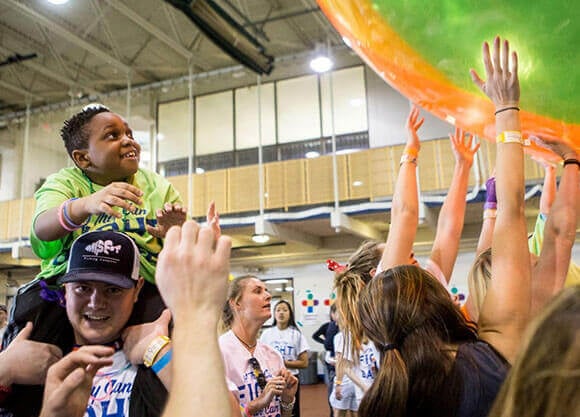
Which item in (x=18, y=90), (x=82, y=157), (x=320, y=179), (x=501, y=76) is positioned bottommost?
(x=82, y=157)

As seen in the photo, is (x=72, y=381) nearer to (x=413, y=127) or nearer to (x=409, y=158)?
(x=409, y=158)

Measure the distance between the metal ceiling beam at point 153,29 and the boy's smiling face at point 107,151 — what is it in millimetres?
8193

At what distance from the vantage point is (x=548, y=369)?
0.78 meters

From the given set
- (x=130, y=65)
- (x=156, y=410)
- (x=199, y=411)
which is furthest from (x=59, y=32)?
(x=199, y=411)

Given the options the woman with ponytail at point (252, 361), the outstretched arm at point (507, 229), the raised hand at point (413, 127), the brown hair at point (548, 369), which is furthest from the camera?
the woman with ponytail at point (252, 361)

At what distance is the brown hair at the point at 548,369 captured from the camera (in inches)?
29.9

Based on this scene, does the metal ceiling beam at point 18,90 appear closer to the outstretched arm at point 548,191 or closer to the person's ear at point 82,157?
the person's ear at point 82,157

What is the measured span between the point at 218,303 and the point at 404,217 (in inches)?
46.5

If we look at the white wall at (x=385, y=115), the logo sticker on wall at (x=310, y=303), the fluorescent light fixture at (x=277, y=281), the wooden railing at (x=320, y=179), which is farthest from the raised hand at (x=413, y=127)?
the fluorescent light fixture at (x=277, y=281)

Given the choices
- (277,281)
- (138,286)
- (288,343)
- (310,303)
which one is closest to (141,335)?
(138,286)

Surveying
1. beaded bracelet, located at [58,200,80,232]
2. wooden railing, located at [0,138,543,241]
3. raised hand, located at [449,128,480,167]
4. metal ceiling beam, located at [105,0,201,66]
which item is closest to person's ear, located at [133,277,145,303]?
beaded bracelet, located at [58,200,80,232]

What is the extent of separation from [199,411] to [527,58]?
138 centimetres

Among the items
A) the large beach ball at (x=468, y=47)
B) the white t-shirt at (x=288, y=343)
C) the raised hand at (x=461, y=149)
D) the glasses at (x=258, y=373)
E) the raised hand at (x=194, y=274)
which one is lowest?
the white t-shirt at (x=288, y=343)

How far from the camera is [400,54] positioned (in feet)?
5.85
